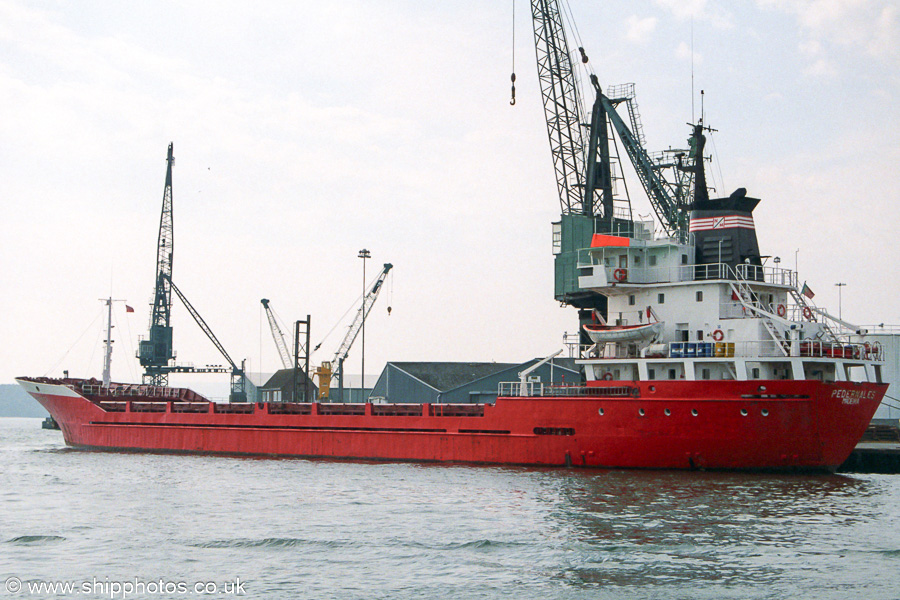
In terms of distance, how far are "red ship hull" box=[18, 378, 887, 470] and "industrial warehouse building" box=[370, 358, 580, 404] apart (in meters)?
15.3

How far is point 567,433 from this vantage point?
39000 mm

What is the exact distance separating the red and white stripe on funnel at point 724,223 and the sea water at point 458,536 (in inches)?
414

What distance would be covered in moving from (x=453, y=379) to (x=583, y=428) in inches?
1129

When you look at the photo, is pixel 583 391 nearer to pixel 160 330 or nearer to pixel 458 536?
pixel 458 536

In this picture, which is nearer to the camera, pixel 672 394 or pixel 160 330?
pixel 672 394

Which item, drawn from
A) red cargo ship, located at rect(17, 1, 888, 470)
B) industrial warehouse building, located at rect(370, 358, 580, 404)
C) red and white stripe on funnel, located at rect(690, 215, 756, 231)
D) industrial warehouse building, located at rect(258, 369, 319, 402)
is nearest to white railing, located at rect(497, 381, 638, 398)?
red cargo ship, located at rect(17, 1, 888, 470)

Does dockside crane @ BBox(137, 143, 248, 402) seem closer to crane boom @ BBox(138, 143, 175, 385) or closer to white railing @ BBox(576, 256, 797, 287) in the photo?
crane boom @ BBox(138, 143, 175, 385)

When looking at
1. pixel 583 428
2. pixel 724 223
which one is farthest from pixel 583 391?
pixel 724 223

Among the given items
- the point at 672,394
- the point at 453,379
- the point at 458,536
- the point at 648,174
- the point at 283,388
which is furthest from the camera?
the point at 283,388

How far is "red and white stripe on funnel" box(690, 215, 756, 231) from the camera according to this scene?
3934 cm

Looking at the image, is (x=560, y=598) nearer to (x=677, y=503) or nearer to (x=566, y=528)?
(x=566, y=528)

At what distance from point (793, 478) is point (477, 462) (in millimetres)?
13330

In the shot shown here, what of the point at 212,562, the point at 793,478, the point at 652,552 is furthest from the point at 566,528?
the point at 793,478

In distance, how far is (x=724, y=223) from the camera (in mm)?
39594
